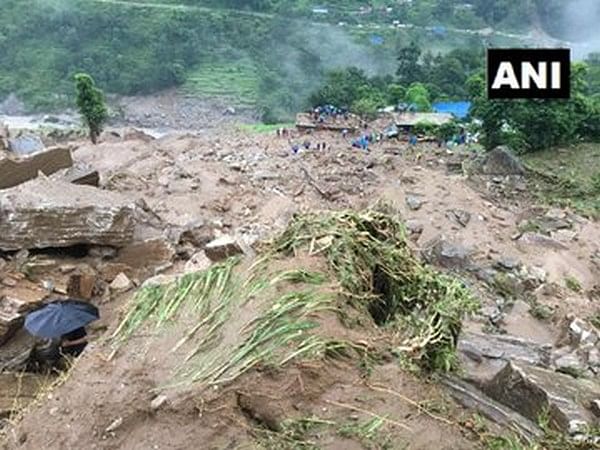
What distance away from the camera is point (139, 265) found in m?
7.70

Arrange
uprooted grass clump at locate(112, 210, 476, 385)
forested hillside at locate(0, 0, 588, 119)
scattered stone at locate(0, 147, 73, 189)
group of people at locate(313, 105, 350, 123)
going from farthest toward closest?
forested hillside at locate(0, 0, 588, 119) < group of people at locate(313, 105, 350, 123) < scattered stone at locate(0, 147, 73, 189) < uprooted grass clump at locate(112, 210, 476, 385)

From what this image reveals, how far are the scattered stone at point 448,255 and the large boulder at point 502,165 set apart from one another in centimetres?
525

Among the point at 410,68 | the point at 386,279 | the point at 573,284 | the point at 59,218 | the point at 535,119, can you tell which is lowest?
the point at 573,284

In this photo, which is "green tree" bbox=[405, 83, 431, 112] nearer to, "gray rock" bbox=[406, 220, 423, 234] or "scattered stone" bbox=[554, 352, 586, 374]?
"gray rock" bbox=[406, 220, 423, 234]

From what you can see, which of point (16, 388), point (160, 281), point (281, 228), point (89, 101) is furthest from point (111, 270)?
point (89, 101)

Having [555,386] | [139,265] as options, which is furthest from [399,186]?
[555,386]

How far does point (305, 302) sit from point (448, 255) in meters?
7.16

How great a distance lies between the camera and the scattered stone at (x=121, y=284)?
7.27 meters

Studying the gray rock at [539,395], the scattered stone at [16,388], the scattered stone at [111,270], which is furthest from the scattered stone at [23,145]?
the gray rock at [539,395]

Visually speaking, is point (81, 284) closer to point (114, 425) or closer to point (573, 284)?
point (114, 425)

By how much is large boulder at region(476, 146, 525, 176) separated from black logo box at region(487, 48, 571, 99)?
1238 mm

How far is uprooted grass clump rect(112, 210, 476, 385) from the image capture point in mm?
3115

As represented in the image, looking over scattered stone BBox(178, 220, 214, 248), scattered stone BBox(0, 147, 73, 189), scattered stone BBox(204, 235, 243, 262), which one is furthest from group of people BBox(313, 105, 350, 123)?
scattered stone BBox(204, 235, 243, 262)

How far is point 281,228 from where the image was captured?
6.28m
